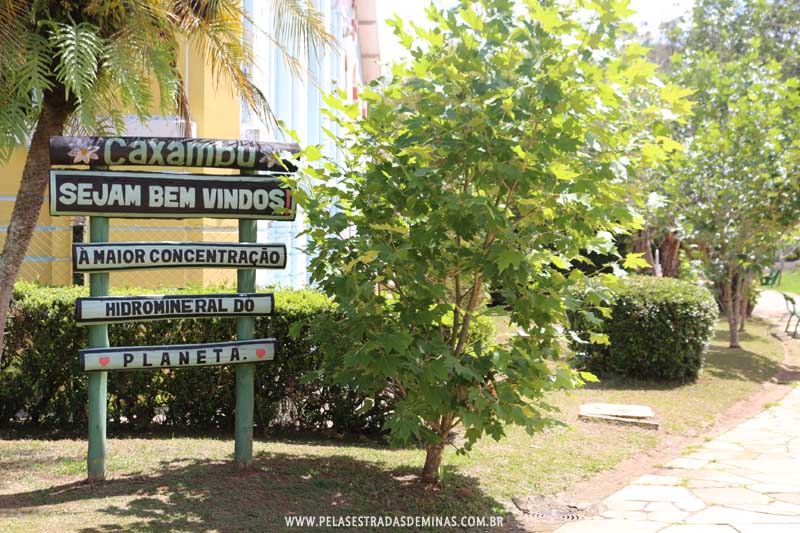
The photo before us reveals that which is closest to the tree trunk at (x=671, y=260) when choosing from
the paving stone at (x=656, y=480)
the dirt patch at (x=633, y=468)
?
the dirt patch at (x=633, y=468)

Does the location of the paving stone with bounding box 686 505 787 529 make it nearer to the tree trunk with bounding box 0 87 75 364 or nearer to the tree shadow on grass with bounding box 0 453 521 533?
the tree shadow on grass with bounding box 0 453 521 533

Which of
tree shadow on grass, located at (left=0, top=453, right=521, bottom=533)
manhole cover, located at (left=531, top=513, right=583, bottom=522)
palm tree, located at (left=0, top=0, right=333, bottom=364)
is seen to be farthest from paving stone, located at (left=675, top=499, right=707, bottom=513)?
palm tree, located at (left=0, top=0, right=333, bottom=364)

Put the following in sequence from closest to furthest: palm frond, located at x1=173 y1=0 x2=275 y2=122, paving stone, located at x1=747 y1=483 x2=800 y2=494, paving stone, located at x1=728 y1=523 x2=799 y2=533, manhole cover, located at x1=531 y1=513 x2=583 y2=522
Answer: paving stone, located at x1=728 y1=523 x2=799 y2=533
manhole cover, located at x1=531 y1=513 x2=583 y2=522
paving stone, located at x1=747 y1=483 x2=800 y2=494
palm frond, located at x1=173 y1=0 x2=275 y2=122

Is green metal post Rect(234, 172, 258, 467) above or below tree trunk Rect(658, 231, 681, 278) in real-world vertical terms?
below

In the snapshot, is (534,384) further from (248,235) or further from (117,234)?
(117,234)

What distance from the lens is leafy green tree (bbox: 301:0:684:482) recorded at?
4.80 metres

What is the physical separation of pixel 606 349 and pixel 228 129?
6.38m

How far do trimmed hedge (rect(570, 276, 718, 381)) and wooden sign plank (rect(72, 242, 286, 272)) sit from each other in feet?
18.7

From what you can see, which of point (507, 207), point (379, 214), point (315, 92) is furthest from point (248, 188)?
point (315, 92)

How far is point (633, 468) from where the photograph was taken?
7113 millimetres

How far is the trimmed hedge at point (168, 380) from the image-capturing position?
710 centimetres

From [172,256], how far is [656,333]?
23.4 feet

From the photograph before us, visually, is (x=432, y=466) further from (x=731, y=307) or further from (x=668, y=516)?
(x=731, y=307)

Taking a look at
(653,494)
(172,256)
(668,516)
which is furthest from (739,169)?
(172,256)
